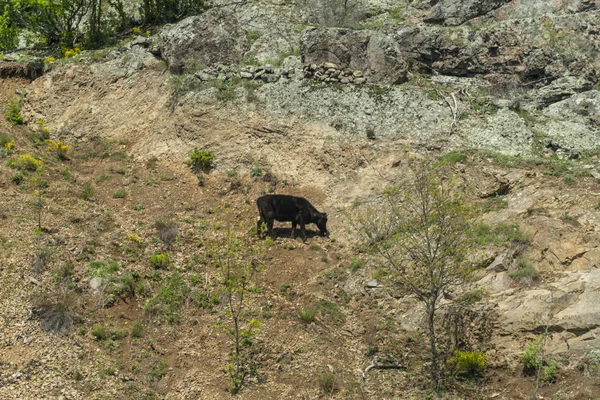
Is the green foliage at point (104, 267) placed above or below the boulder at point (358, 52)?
below

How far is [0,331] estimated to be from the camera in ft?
52.3

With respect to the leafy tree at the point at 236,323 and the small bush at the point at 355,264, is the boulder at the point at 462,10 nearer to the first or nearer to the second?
the small bush at the point at 355,264

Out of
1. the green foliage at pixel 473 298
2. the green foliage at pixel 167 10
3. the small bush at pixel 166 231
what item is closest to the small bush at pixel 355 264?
the green foliage at pixel 473 298

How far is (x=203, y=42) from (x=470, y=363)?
20627 millimetres

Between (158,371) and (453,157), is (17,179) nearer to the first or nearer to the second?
(158,371)

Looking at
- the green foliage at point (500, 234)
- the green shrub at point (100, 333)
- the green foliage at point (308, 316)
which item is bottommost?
the green foliage at point (308, 316)

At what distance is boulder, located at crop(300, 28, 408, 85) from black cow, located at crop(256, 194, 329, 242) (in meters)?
8.86

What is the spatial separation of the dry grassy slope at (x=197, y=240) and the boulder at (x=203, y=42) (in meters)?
1.28

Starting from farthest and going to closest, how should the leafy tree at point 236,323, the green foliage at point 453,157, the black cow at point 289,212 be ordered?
the green foliage at point 453,157
the black cow at point 289,212
the leafy tree at point 236,323

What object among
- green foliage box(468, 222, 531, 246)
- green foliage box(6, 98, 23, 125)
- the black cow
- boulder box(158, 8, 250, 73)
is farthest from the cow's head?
green foliage box(6, 98, 23, 125)

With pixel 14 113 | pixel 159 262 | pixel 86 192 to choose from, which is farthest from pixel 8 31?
pixel 159 262

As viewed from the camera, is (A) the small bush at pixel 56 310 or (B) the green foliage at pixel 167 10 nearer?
(A) the small bush at pixel 56 310

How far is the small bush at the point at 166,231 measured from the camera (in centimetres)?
2169

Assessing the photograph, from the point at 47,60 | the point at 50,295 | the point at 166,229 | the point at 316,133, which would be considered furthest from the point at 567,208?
the point at 47,60
